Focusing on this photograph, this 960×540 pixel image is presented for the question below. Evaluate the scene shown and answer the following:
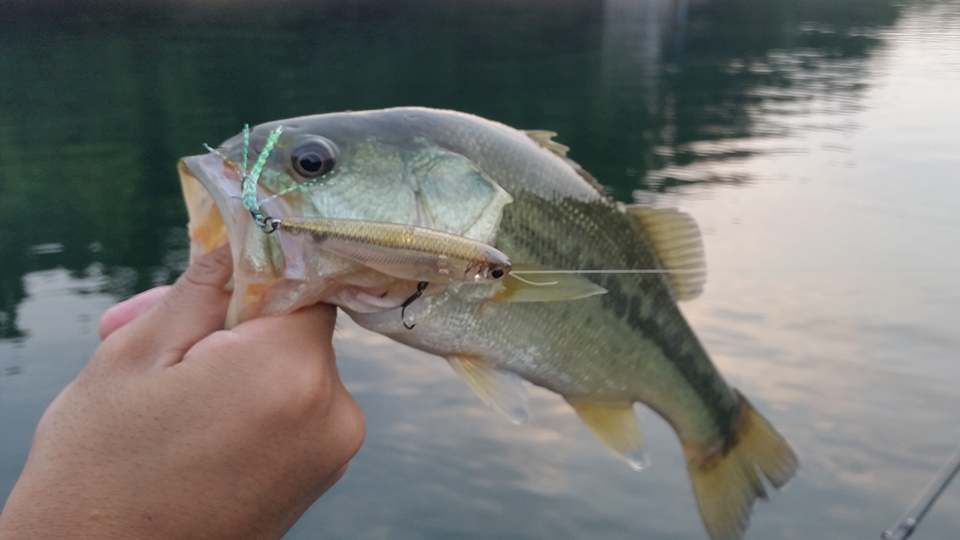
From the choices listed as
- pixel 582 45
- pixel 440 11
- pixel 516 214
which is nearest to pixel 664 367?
pixel 516 214

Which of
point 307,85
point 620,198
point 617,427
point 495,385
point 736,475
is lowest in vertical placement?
point 620,198

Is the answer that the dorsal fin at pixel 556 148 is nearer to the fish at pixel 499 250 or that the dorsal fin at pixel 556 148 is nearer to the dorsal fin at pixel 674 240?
the fish at pixel 499 250

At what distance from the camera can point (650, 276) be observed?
1.87 m

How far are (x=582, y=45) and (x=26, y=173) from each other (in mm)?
20496

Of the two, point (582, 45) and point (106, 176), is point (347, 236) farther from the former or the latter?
point (582, 45)

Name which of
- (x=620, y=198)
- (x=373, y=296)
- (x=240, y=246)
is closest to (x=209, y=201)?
(x=240, y=246)

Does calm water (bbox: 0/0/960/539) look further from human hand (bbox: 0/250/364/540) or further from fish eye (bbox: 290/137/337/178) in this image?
human hand (bbox: 0/250/364/540)

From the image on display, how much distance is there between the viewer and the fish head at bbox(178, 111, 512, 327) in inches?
52.6

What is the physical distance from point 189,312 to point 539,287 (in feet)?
2.05

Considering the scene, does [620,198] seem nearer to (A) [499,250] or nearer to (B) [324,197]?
(A) [499,250]

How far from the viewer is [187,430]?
122cm

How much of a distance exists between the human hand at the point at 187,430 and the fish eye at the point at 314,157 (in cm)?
22

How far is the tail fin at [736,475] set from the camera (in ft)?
7.10

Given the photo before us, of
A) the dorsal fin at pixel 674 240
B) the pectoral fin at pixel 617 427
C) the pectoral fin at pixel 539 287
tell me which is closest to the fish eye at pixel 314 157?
the pectoral fin at pixel 539 287
